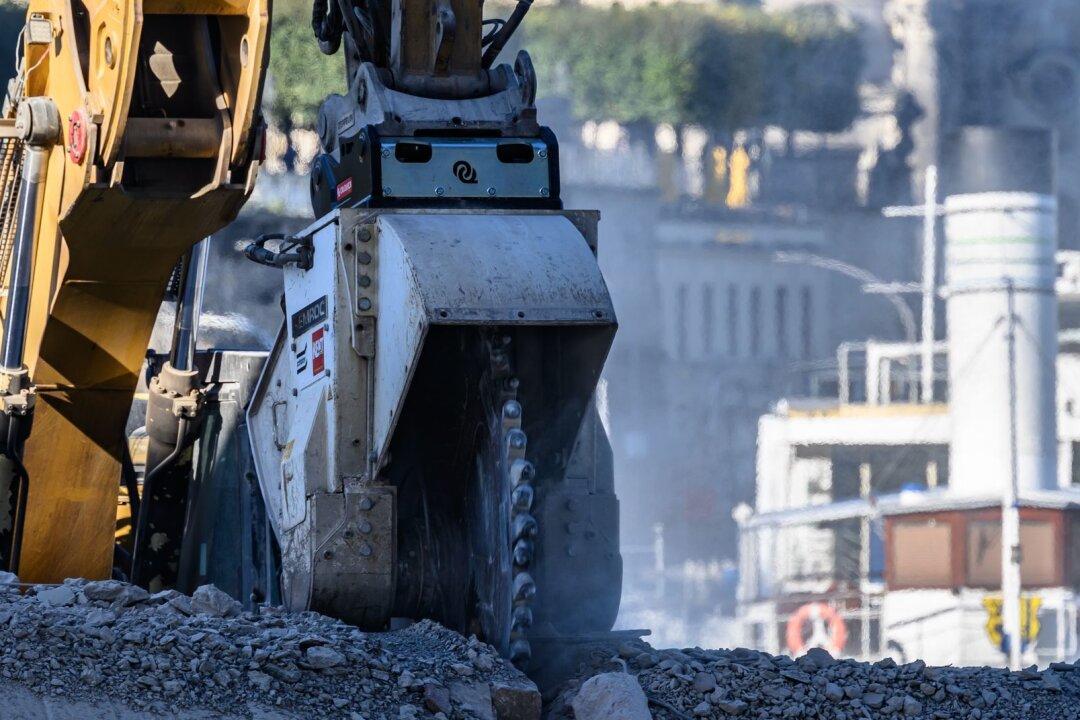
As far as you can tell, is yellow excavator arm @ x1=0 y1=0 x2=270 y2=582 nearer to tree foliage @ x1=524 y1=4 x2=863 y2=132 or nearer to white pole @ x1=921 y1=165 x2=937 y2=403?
tree foliage @ x1=524 y1=4 x2=863 y2=132

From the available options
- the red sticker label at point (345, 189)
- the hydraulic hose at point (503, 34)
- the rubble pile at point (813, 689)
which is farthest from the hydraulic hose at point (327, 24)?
the rubble pile at point (813, 689)

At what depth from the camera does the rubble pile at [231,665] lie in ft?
23.8

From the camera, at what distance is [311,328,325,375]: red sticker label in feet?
29.1

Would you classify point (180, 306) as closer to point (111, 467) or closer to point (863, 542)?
point (111, 467)

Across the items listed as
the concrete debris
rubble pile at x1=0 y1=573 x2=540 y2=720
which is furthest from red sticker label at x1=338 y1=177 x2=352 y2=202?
the concrete debris

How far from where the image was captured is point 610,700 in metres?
7.68

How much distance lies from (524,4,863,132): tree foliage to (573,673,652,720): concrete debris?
130 feet

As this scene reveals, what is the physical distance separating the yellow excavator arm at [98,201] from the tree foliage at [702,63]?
37346mm

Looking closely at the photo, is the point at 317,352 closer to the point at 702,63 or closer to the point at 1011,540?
the point at 1011,540

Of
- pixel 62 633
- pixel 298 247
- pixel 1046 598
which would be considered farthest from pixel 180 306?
pixel 1046 598

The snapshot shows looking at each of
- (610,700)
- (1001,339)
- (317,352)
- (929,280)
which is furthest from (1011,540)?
(610,700)

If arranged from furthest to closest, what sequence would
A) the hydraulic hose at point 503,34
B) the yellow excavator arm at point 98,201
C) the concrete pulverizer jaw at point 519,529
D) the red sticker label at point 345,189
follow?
the hydraulic hose at point 503,34 < the red sticker label at point 345,189 < the yellow excavator arm at point 98,201 < the concrete pulverizer jaw at point 519,529

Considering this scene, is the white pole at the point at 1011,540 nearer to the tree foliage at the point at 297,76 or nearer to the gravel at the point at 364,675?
the tree foliage at the point at 297,76

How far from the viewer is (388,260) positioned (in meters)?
8.50
